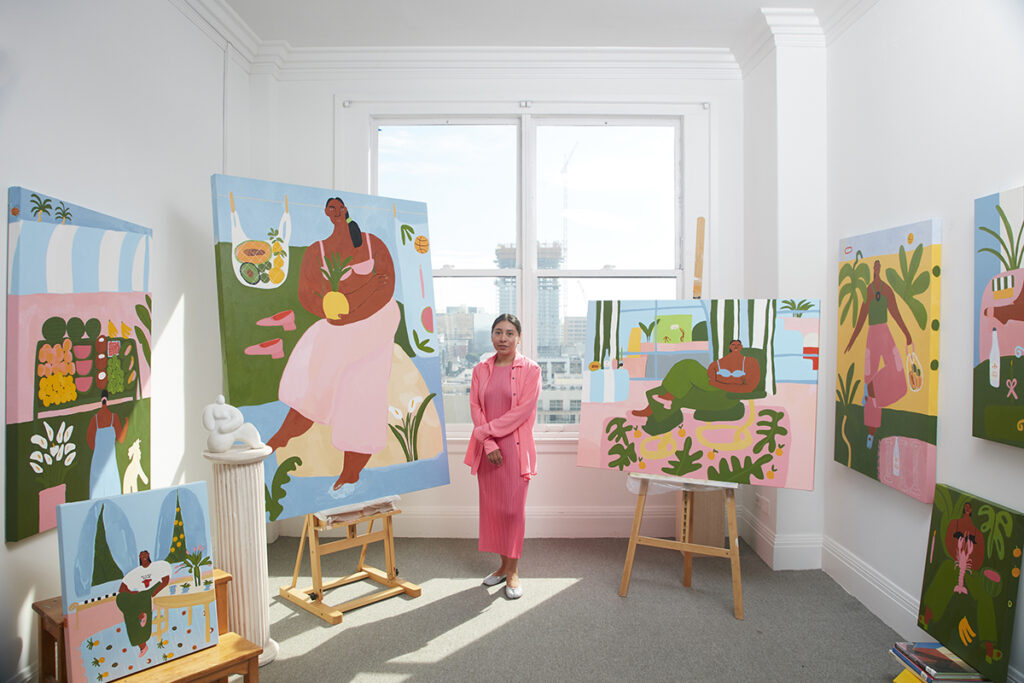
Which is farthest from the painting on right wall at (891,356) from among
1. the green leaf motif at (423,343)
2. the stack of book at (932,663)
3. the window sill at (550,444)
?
the green leaf motif at (423,343)

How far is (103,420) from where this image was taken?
2287mm

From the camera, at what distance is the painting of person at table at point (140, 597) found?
72.1 inches

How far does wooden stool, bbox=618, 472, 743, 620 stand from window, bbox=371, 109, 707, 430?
1.02m

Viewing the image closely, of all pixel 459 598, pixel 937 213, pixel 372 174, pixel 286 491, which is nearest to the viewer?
pixel 937 213

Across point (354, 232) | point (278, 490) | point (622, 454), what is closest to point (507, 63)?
point (354, 232)

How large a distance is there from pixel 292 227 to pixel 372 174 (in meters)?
1.20

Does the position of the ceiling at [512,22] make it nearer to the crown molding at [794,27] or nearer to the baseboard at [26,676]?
the crown molding at [794,27]

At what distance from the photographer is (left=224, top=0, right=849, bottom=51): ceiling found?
324 cm

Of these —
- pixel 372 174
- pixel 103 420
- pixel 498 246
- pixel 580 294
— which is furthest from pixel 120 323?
pixel 580 294

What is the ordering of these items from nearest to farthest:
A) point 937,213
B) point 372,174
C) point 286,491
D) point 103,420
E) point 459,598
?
point 103,420 < point 937,213 < point 286,491 < point 459,598 < point 372,174

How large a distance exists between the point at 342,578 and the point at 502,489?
973mm

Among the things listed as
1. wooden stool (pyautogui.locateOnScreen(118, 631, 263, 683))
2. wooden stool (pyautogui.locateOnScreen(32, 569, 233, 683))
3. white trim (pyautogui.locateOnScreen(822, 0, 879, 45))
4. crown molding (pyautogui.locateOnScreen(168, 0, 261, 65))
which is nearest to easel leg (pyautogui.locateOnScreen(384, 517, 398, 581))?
wooden stool (pyautogui.locateOnScreen(118, 631, 263, 683))

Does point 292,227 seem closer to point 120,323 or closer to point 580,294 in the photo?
point 120,323

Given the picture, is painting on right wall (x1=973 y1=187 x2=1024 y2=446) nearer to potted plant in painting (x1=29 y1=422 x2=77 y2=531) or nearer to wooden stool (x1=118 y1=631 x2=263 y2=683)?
wooden stool (x1=118 y1=631 x2=263 y2=683)
